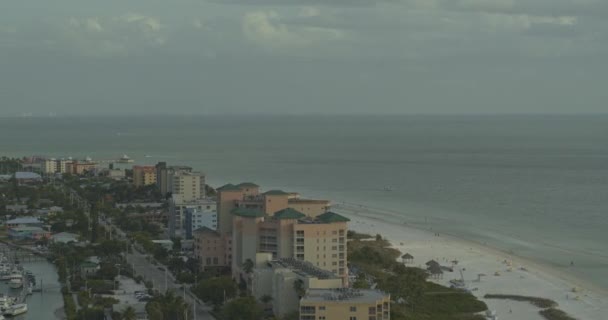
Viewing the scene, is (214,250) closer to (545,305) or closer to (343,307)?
(545,305)

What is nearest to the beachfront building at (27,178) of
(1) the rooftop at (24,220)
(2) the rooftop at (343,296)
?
(1) the rooftop at (24,220)

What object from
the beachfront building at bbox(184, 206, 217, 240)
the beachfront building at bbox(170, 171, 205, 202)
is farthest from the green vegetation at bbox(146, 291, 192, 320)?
the beachfront building at bbox(170, 171, 205, 202)

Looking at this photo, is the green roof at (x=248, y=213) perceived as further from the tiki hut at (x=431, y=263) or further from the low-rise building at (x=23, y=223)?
the low-rise building at (x=23, y=223)

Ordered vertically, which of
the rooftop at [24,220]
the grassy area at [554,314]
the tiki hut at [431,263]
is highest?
the tiki hut at [431,263]

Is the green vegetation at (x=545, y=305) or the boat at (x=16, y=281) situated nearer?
the green vegetation at (x=545, y=305)

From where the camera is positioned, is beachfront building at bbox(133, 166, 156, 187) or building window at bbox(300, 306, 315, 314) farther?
beachfront building at bbox(133, 166, 156, 187)

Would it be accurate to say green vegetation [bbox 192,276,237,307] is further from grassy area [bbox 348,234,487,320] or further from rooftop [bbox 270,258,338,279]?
grassy area [bbox 348,234,487,320]

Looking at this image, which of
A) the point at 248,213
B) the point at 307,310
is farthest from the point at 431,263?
the point at 307,310
